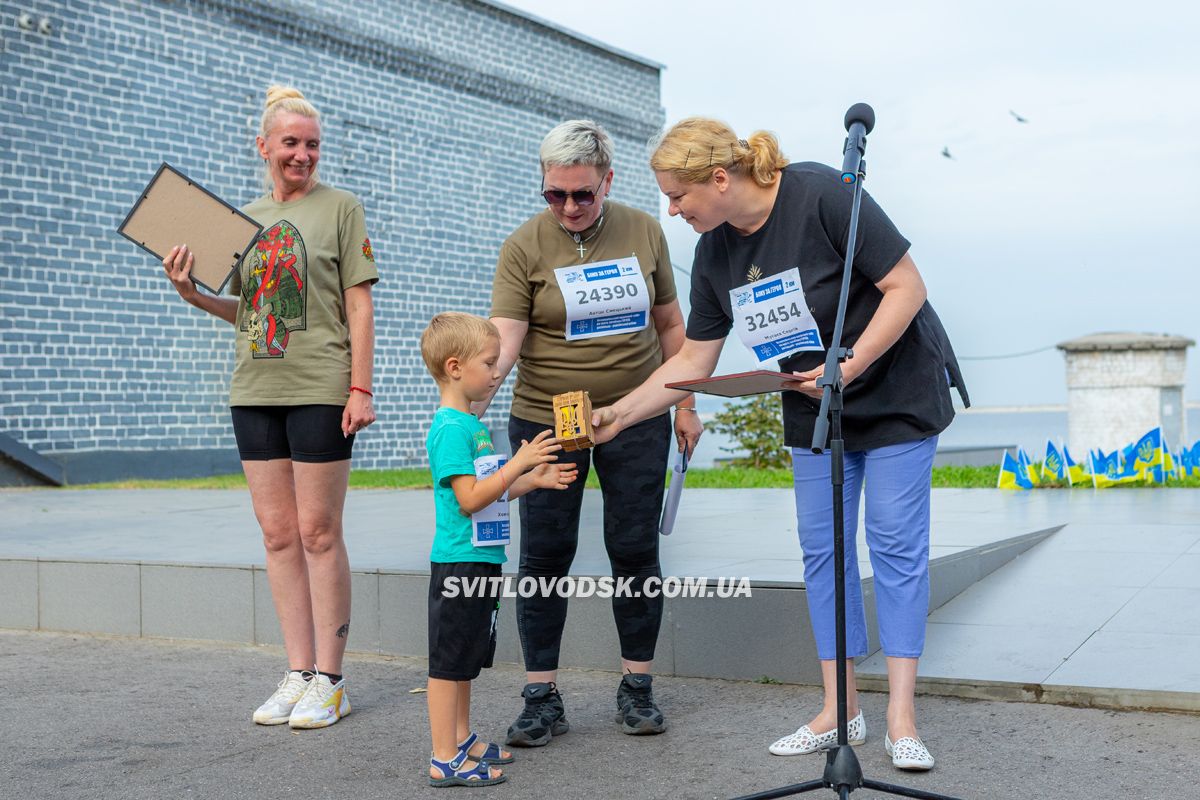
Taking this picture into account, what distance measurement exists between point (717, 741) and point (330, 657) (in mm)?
1304

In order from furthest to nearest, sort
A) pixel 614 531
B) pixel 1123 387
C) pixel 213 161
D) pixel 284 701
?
pixel 213 161
pixel 1123 387
pixel 284 701
pixel 614 531

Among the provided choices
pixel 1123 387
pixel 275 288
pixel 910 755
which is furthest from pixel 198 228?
pixel 1123 387

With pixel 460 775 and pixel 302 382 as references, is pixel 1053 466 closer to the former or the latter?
pixel 302 382

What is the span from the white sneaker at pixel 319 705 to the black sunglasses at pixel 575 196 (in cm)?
174

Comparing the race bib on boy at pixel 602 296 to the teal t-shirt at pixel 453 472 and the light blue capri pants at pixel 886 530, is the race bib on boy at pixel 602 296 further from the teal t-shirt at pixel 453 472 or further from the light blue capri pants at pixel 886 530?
the light blue capri pants at pixel 886 530

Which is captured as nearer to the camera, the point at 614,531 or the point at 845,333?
the point at 845,333

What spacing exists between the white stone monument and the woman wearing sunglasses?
10142 mm

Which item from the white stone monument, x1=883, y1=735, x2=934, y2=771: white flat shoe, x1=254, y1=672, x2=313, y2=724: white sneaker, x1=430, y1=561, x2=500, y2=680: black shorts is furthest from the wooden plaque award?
the white stone monument

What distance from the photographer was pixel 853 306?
11.2 ft

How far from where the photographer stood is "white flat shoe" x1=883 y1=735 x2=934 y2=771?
3.27 m

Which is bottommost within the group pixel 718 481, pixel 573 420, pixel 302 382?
pixel 718 481

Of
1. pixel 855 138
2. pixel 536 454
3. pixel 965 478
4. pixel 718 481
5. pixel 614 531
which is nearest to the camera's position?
pixel 855 138

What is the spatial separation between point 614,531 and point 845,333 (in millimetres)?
958

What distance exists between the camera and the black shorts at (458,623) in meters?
3.36
